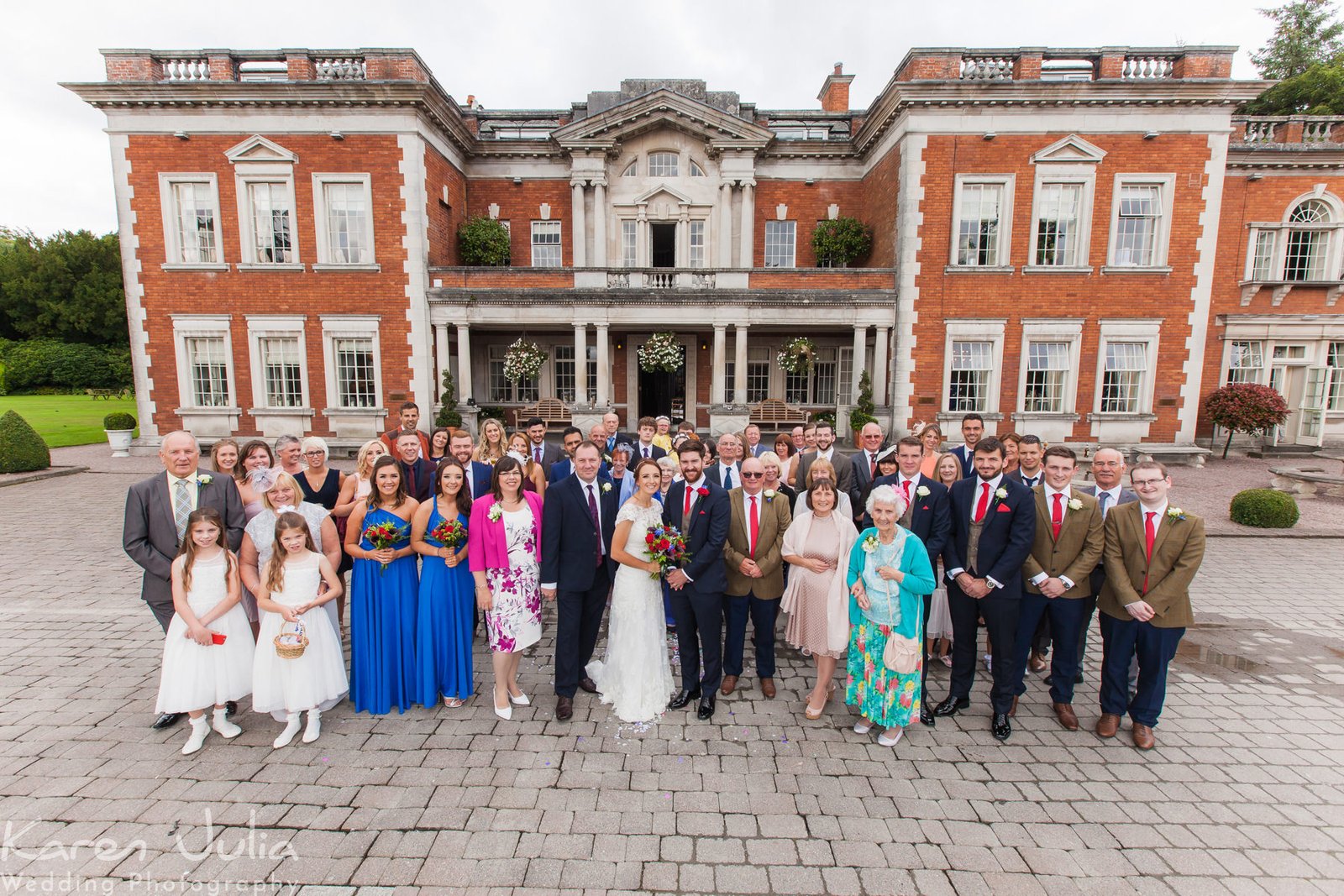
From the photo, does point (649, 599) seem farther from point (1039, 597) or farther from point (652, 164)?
point (652, 164)

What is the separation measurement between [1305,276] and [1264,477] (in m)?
9.28

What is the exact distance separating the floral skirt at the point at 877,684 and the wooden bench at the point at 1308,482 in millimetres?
14521

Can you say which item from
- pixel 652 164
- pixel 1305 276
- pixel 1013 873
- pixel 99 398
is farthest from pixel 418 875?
pixel 99 398

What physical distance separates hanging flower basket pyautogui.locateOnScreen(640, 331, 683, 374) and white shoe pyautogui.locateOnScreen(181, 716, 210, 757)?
15.2 metres

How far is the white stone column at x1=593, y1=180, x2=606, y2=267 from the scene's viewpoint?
64.8 ft

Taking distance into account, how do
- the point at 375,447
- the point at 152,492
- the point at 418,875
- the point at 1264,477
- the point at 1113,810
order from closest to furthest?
the point at 418,875 → the point at 1113,810 → the point at 152,492 → the point at 375,447 → the point at 1264,477

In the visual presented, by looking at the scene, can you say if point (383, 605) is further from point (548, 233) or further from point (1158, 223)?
point (1158, 223)

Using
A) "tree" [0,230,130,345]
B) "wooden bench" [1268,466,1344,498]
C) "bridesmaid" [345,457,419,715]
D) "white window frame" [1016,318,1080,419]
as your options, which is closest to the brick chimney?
"white window frame" [1016,318,1080,419]

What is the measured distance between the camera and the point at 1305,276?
19047 mm

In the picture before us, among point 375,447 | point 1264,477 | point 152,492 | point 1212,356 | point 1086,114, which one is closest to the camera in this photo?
point 152,492

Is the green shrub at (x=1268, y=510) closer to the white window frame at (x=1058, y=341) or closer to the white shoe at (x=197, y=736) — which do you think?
the white window frame at (x=1058, y=341)

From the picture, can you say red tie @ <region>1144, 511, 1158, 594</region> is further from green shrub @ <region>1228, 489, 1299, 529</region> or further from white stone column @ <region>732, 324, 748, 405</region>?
white stone column @ <region>732, 324, 748, 405</region>

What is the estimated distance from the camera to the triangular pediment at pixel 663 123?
→ 1875 centimetres

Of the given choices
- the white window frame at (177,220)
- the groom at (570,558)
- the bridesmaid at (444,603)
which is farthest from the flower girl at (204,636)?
the white window frame at (177,220)
